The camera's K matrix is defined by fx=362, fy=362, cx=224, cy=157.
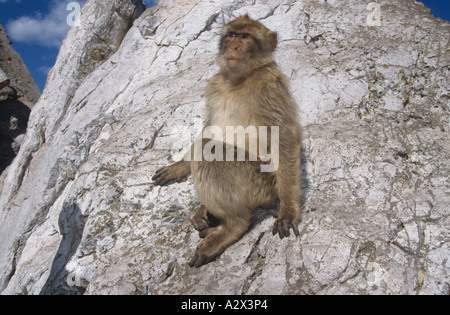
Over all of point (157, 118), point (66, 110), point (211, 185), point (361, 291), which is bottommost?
point (361, 291)

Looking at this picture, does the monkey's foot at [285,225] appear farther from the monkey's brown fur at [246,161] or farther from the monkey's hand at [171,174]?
the monkey's hand at [171,174]

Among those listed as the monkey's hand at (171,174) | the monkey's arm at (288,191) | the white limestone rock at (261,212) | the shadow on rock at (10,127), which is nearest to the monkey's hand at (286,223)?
the monkey's arm at (288,191)

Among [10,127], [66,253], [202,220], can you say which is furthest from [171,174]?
[10,127]

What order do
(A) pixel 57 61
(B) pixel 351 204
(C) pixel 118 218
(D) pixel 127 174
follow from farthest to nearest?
(A) pixel 57 61, (D) pixel 127 174, (C) pixel 118 218, (B) pixel 351 204

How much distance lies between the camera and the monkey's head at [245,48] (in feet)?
10.7

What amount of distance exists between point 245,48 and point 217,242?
1.72 m

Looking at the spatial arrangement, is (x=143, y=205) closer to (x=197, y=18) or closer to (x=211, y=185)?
(x=211, y=185)

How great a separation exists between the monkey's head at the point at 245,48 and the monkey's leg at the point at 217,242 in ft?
4.48

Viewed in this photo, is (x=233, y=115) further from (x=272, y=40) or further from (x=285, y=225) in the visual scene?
(x=285, y=225)

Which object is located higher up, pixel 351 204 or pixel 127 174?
pixel 127 174
